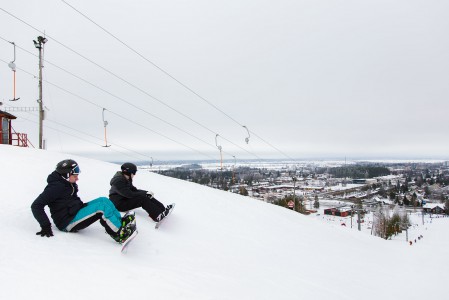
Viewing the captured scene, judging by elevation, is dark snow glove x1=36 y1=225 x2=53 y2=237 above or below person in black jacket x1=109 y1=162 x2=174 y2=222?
below

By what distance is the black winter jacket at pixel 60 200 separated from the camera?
4.80 metres

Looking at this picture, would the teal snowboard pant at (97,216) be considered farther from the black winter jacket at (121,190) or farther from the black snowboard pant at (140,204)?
the black snowboard pant at (140,204)

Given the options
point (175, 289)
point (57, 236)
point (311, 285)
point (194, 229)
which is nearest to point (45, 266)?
point (57, 236)

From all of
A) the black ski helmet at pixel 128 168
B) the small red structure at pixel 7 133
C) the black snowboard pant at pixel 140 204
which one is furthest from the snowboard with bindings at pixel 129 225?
the small red structure at pixel 7 133

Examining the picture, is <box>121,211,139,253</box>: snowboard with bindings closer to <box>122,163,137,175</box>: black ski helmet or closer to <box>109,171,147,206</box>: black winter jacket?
<box>109,171,147,206</box>: black winter jacket

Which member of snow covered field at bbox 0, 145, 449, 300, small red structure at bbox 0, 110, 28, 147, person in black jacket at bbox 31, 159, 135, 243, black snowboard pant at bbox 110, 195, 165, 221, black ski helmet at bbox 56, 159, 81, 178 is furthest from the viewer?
small red structure at bbox 0, 110, 28, 147

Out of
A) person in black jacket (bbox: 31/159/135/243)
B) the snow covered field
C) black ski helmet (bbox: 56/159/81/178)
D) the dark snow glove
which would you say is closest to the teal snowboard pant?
person in black jacket (bbox: 31/159/135/243)

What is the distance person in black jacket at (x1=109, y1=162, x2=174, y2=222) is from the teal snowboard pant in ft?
4.55

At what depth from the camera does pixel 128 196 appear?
6668 mm

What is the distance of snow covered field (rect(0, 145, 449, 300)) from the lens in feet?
13.5

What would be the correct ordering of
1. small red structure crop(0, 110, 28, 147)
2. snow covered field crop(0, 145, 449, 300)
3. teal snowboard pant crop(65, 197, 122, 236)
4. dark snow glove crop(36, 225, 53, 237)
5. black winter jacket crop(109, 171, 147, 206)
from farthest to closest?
small red structure crop(0, 110, 28, 147) < black winter jacket crop(109, 171, 147, 206) < teal snowboard pant crop(65, 197, 122, 236) < dark snow glove crop(36, 225, 53, 237) < snow covered field crop(0, 145, 449, 300)

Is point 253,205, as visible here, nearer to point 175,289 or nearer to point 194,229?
point 194,229

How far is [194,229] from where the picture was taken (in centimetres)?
782

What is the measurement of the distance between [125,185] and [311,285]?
185 inches
